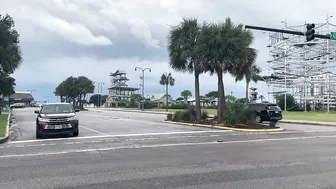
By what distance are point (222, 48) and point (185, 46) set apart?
4.65m

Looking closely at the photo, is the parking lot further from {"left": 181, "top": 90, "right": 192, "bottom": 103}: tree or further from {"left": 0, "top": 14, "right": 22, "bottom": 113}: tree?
{"left": 181, "top": 90, "right": 192, "bottom": 103}: tree

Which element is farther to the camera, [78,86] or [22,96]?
[22,96]

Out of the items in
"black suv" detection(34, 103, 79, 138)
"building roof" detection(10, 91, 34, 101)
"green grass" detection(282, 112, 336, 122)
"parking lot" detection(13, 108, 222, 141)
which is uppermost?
"building roof" detection(10, 91, 34, 101)

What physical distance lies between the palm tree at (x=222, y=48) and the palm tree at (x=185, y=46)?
2.59m

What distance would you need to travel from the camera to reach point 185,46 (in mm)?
26500

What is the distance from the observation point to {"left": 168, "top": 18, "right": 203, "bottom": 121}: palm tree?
26405 millimetres

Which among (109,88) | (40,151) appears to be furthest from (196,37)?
(109,88)

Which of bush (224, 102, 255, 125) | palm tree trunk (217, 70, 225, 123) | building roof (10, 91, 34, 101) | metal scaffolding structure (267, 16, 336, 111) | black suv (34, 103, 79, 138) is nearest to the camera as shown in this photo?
black suv (34, 103, 79, 138)

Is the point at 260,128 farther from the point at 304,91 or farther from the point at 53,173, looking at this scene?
the point at 304,91

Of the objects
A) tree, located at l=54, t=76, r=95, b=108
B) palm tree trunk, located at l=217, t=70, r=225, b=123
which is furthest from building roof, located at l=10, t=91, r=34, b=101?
palm tree trunk, located at l=217, t=70, r=225, b=123

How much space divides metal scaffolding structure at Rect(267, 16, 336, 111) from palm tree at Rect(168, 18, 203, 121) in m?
47.8

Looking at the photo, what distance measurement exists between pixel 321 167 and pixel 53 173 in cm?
621

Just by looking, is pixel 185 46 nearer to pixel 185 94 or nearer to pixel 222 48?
pixel 222 48

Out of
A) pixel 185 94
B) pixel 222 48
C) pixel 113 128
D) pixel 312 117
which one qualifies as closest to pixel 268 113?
pixel 222 48
